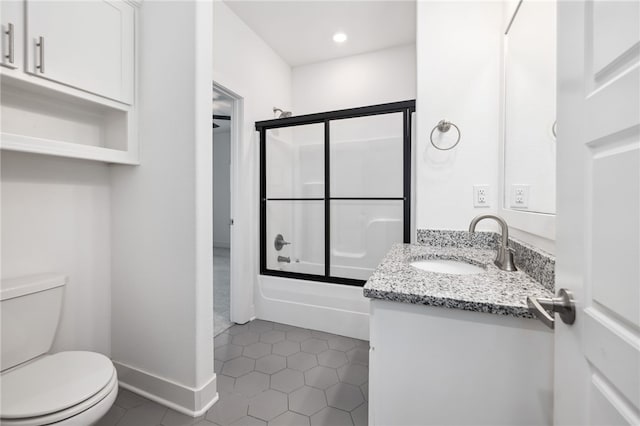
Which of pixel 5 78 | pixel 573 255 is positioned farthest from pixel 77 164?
pixel 573 255

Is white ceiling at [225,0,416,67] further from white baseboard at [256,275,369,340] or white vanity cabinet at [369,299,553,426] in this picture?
white vanity cabinet at [369,299,553,426]

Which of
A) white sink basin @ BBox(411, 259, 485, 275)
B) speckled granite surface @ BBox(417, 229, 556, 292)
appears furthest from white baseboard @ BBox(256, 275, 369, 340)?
white sink basin @ BBox(411, 259, 485, 275)

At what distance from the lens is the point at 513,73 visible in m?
1.43

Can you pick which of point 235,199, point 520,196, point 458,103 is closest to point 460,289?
point 520,196

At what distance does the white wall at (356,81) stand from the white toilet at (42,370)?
2715mm

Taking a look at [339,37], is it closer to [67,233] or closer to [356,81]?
[356,81]

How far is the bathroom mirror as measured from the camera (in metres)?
1.15

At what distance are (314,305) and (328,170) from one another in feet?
3.90

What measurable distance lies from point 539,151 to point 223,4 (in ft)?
8.01

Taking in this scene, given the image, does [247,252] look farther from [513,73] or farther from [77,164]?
[513,73]

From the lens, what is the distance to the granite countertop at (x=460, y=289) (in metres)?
0.75

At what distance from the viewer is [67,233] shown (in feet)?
4.68

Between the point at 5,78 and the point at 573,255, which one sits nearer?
the point at 573,255

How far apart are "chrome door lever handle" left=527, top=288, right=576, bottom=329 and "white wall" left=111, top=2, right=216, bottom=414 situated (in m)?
1.33
